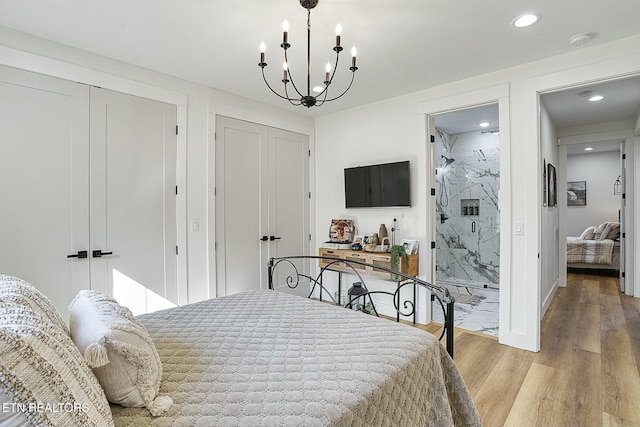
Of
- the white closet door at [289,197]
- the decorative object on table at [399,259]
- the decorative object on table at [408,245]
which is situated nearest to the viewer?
the decorative object on table at [399,259]

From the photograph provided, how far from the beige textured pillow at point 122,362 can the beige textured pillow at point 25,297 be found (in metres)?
0.12

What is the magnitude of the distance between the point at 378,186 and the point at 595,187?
A: 23.0 feet

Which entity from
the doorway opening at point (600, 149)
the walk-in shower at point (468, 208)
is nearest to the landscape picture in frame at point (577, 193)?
the doorway opening at point (600, 149)

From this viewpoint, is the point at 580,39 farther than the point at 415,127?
No

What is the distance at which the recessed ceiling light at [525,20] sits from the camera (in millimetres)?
2137

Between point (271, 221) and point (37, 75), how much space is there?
8.19ft

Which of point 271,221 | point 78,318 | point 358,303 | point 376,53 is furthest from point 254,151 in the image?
point 78,318

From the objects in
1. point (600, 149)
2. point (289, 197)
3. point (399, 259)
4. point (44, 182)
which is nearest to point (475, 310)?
point (399, 259)

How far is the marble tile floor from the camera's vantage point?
354 centimetres

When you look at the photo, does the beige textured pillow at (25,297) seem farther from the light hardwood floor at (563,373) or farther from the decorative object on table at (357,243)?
the decorative object on table at (357,243)

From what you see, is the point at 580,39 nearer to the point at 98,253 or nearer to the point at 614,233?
the point at 98,253

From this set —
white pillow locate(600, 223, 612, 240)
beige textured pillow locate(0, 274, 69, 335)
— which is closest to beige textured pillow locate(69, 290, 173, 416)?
beige textured pillow locate(0, 274, 69, 335)

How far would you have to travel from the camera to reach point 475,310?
4141 millimetres

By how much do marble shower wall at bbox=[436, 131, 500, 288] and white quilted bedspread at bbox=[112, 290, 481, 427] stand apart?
13.7 feet
